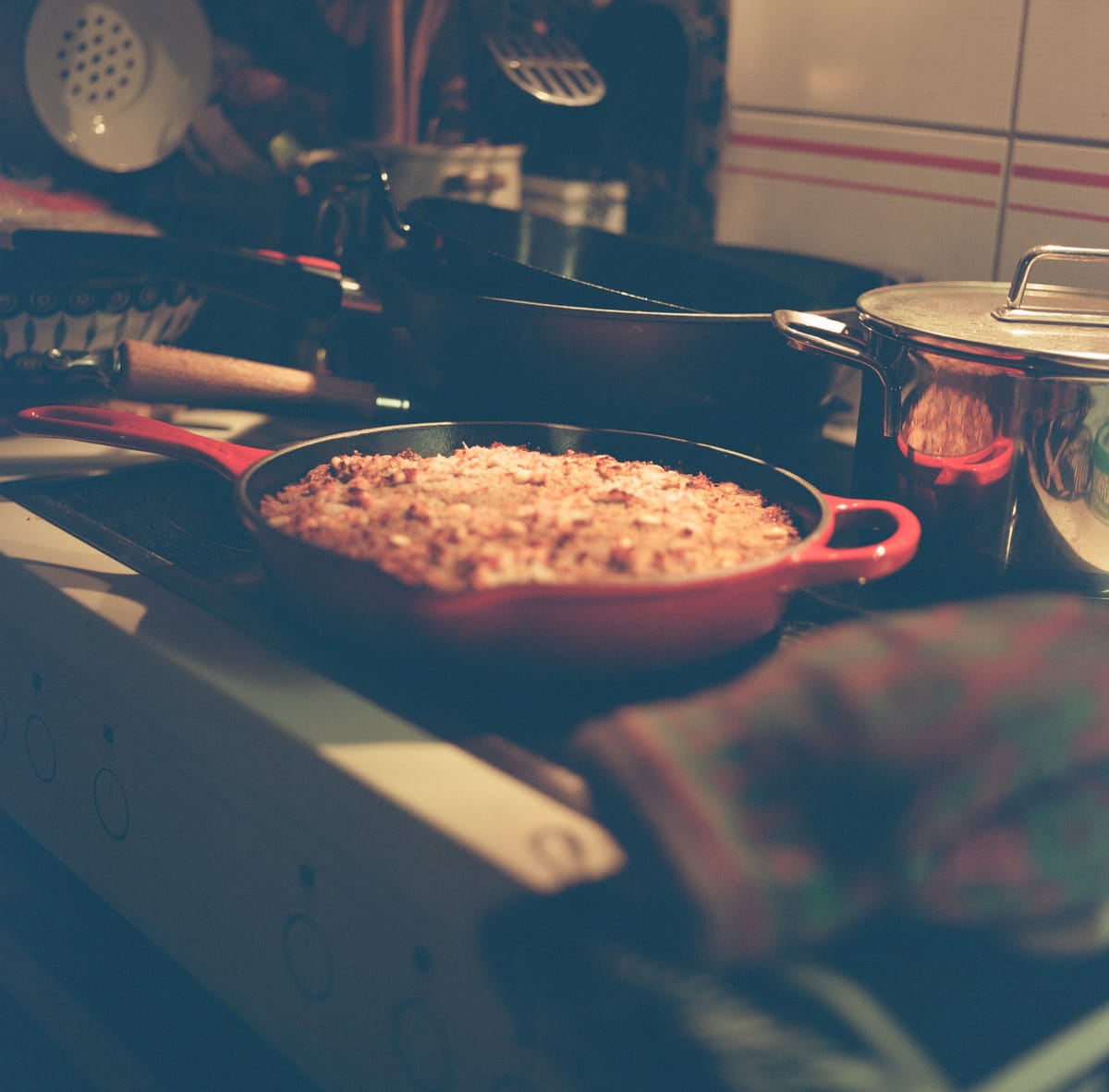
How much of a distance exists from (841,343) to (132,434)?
415 mm

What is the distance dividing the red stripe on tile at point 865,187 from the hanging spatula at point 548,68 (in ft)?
0.56

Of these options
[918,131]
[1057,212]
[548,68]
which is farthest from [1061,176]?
[548,68]

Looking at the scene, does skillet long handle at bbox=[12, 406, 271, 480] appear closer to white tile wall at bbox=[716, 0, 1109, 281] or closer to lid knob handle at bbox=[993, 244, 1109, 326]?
lid knob handle at bbox=[993, 244, 1109, 326]

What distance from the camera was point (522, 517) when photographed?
23.1 inches

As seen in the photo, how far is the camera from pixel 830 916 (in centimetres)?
38

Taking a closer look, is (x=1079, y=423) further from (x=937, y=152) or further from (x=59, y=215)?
(x=59, y=215)

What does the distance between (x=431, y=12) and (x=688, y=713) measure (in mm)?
1094

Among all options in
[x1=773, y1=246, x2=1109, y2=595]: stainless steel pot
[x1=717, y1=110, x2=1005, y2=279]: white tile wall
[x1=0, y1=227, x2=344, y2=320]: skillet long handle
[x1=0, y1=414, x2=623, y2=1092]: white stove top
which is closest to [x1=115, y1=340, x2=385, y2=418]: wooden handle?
[x1=0, y1=227, x2=344, y2=320]: skillet long handle

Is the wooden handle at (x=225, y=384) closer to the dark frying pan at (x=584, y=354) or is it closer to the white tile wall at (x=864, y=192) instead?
the dark frying pan at (x=584, y=354)

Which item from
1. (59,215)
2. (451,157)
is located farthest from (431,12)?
(59,215)

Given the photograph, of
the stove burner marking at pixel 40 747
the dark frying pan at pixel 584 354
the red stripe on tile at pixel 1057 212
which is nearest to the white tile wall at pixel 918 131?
the red stripe on tile at pixel 1057 212

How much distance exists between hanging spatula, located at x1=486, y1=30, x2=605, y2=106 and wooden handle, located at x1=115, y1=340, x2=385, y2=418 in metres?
0.46

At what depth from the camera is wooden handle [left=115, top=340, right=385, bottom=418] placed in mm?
887

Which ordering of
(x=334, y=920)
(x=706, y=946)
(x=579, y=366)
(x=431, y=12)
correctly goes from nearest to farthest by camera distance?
(x=706, y=946)
(x=334, y=920)
(x=579, y=366)
(x=431, y=12)
